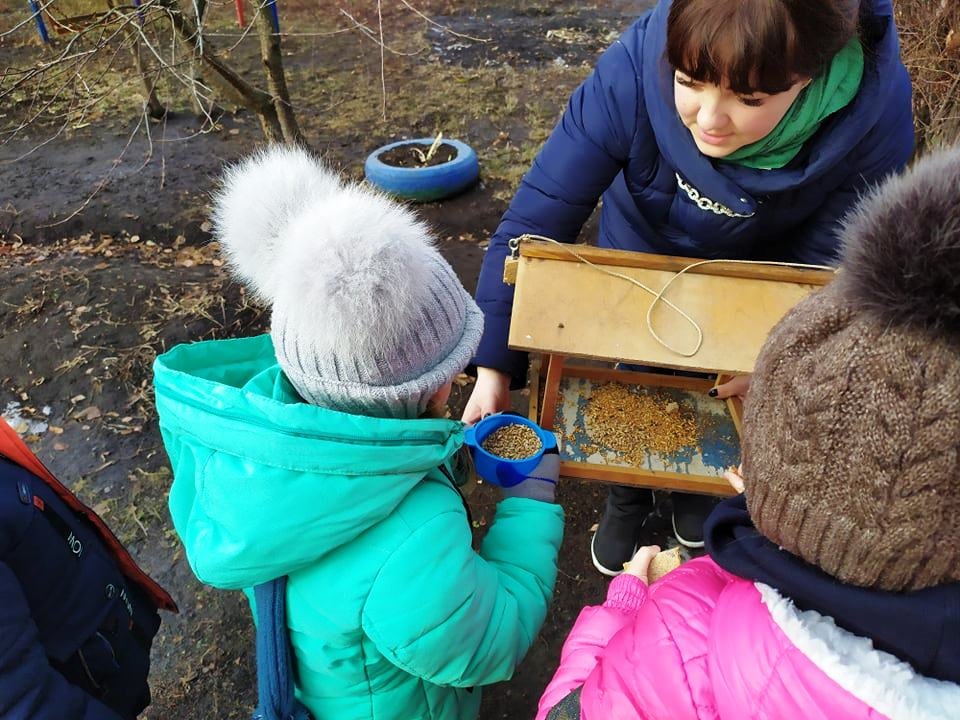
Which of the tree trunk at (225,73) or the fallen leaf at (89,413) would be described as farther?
the fallen leaf at (89,413)

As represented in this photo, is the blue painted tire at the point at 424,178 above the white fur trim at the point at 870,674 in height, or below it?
below

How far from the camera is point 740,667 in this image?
853 mm

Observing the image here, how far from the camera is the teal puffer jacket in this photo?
104 centimetres

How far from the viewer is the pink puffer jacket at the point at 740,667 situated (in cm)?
76

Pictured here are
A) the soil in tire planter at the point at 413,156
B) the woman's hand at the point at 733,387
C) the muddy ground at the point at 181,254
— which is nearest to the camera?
the woman's hand at the point at 733,387

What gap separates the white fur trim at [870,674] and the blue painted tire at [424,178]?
14.3 ft

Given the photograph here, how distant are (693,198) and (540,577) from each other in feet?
3.40

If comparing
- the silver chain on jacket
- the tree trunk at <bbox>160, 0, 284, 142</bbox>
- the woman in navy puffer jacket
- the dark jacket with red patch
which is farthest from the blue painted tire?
the dark jacket with red patch

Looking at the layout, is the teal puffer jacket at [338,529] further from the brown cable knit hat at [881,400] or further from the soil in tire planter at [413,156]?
the soil in tire planter at [413,156]

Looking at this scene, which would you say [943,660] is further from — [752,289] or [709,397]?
[709,397]

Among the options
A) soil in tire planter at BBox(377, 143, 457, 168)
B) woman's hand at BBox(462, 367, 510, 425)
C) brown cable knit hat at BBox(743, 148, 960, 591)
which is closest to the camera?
brown cable knit hat at BBox(743, 148, 960, 591)

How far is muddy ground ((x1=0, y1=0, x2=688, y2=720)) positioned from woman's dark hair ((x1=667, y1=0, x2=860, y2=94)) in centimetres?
193

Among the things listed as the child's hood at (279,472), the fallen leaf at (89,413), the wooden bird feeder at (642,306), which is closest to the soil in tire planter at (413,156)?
the fallen leaf at (89,413)

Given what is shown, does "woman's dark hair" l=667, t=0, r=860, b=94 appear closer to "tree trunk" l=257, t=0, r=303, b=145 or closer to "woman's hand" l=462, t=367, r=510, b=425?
"woman's hand" l=462, t=367, r=510, b=425
